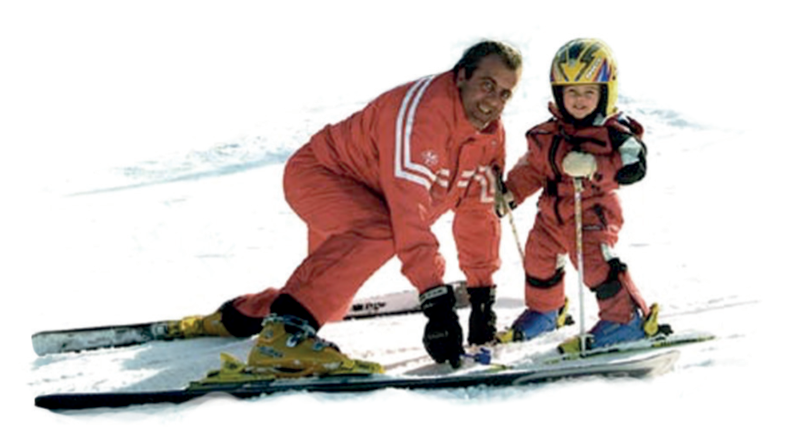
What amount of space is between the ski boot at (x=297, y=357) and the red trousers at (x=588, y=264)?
1.22 metres

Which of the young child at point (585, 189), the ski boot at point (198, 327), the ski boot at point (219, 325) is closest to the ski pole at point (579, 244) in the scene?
the young child at point (585, 189)

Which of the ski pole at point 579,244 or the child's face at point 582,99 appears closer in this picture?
the ski pole at point 579,244

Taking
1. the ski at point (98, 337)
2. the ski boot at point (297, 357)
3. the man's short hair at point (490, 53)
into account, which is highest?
the man's short hair at point (490, 53)

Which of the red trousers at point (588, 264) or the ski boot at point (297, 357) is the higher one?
the red trousers at point (588, 264)

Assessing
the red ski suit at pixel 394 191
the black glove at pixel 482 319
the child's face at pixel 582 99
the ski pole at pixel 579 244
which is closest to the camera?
the red ski suit at pixel 394 191

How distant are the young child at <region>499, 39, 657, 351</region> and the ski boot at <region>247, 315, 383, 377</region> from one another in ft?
3.58

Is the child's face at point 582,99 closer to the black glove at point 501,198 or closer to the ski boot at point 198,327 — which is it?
the black glove at point 501,198

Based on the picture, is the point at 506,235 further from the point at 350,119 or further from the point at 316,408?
the point at 316,408

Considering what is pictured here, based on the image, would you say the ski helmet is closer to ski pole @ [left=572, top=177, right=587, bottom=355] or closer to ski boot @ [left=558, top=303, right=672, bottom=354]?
ski pole @ [left=572, top=177, right=587, bottom=355]

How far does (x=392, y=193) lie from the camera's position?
13.0ft

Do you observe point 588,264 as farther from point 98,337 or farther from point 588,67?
point 98,337

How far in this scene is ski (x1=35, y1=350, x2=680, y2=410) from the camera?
140 inches

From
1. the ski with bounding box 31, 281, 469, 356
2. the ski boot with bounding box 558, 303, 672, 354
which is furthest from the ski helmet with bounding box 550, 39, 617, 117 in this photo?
the ski with bounding box 31, 281, 469, 356

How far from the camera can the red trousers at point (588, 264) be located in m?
4.34
